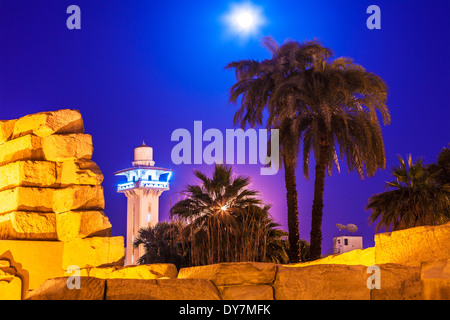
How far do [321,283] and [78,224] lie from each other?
377 cm

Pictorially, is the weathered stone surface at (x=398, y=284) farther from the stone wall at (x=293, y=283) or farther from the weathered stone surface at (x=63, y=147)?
the weathered stone surface at (x=63, y=147)

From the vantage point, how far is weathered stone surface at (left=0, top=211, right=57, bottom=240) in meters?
7.09

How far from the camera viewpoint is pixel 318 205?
61.8 feet

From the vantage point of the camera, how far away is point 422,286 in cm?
485

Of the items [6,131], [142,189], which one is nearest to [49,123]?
[6,131]

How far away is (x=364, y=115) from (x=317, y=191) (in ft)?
9.68

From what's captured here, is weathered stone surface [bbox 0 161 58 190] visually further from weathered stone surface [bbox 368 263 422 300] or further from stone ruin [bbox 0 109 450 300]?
weathered stone surface [bbox 368 263 422 300]

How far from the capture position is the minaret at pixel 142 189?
6500 cm

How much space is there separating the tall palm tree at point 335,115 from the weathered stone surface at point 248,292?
13170 millimetres

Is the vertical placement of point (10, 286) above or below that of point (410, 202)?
below

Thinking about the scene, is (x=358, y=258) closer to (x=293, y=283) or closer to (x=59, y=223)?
(x=293, y=283)

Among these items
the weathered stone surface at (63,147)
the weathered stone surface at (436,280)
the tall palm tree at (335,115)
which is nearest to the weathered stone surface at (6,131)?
the weathered stone surface at (63,147)

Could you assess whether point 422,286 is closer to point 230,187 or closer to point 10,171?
point 10,171

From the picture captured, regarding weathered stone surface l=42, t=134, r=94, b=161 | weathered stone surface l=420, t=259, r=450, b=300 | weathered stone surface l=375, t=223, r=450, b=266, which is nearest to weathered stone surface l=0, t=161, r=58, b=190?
weathered stone surface l=42, t=134, r=94, b=161
